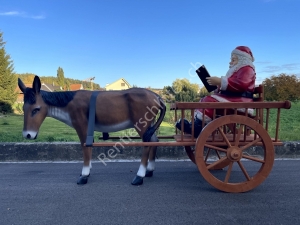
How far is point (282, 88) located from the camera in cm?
904

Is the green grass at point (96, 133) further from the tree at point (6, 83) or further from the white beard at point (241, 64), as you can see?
the tree at point (6, 83)

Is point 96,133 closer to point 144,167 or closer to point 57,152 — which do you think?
point 57,152

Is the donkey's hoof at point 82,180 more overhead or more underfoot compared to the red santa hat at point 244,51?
more underfoot

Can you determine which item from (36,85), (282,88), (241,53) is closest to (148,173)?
(36,85)

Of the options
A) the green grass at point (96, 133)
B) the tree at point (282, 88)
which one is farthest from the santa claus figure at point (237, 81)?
the tree at point (282, 88)

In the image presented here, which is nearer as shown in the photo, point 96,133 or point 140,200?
point 140,200

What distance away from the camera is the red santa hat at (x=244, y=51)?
3141 mm

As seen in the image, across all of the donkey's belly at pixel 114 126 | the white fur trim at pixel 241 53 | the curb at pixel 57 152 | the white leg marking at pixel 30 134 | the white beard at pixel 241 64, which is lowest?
the curb at pixel 57 152

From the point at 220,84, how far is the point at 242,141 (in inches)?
27.4

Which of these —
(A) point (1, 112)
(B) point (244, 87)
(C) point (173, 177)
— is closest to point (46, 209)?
(C) point (173, 177)

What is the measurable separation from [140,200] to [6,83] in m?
20.9

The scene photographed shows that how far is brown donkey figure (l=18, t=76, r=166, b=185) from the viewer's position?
320 cm

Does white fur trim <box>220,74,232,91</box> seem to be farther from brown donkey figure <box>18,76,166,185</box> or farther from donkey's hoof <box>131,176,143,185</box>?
donkey's hoof <box>131,176,143,185</box>

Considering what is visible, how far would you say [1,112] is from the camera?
63.3 ft
